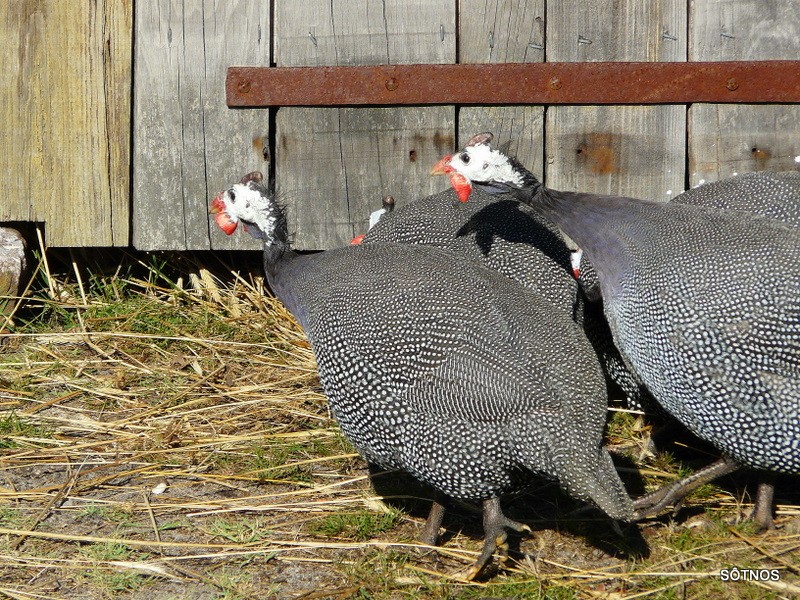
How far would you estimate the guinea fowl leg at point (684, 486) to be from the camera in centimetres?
362

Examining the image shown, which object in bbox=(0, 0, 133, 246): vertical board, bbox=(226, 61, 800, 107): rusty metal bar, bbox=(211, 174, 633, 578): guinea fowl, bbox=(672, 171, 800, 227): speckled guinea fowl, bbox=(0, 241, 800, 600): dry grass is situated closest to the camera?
bbox=(211, 174, 633, 578): guinea fowl

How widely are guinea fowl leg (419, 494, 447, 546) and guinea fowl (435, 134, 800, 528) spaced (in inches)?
27.4

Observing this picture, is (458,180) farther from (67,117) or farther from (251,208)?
(67,117)

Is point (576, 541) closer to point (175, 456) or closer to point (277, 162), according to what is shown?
point (175, 456)

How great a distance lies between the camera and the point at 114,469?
13.1ft

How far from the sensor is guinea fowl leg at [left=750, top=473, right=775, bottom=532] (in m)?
3.59

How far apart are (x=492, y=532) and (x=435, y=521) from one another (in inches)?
10.8

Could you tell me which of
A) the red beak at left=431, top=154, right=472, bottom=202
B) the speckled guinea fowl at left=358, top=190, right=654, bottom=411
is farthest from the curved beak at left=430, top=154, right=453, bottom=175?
the speckled guinea fowl at left=358, top=190, right=654, bottom=411

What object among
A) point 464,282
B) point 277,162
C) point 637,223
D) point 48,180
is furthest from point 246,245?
point 637,223

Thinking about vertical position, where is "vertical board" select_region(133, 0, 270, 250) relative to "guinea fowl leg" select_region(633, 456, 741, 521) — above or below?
above

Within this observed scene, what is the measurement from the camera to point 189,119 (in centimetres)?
472

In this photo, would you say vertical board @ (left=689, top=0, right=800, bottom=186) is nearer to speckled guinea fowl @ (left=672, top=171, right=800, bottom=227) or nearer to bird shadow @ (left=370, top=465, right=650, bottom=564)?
speckled guinea fowl @ (left=672, top=171, right=800, bottom=227)

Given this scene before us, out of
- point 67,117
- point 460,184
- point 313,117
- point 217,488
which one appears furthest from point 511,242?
point 67,117

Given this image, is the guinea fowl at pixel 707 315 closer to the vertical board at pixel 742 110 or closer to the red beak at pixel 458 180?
the red beak at pixel 458 180
